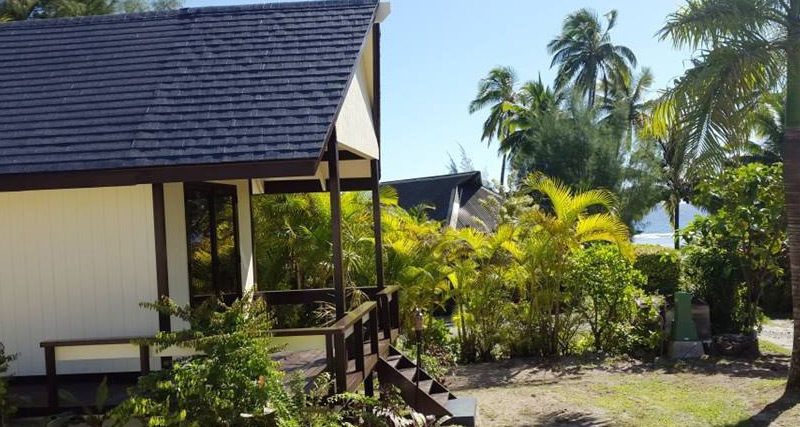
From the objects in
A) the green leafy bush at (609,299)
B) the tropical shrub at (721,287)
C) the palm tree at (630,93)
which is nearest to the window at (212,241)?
the green leafy bush at (609,299)

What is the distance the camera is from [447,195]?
27812 mm

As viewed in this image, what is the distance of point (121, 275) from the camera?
24.4 ft

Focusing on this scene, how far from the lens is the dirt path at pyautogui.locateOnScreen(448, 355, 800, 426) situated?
9.62m

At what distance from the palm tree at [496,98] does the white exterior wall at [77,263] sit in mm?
36318

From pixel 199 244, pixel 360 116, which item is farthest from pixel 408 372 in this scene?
pixel 360 116

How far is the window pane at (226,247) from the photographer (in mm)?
9320

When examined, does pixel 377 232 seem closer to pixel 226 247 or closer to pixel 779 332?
pixel 226 247

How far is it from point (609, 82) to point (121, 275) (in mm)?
39230

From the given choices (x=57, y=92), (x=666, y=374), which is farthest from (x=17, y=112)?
(x=666, y=374)

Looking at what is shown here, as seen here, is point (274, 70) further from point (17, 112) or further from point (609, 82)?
point (609, 82)

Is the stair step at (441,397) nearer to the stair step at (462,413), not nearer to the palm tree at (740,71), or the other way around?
the stair step at (462,413)

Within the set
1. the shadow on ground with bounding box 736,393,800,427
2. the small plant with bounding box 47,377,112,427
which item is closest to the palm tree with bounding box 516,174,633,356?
the shadow on ground with bounding box 736,393,800,427

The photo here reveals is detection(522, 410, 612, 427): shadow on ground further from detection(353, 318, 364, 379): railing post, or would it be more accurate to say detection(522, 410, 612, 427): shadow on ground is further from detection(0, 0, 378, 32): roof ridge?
detection(0, 0, 378, 32): roof ridge

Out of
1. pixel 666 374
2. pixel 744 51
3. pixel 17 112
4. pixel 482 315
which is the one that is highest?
pixel 744 51
